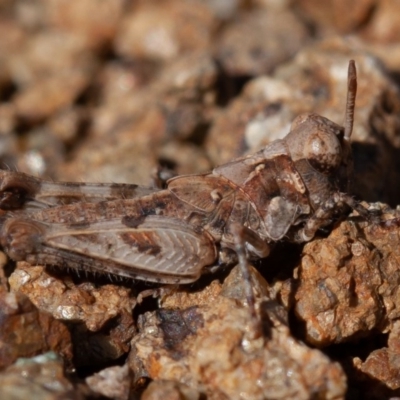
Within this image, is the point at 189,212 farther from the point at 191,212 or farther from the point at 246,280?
the point at 246,280

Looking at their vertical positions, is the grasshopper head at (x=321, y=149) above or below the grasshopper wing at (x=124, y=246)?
above

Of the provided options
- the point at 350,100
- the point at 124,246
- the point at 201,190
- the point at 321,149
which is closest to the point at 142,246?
the point at 124,246

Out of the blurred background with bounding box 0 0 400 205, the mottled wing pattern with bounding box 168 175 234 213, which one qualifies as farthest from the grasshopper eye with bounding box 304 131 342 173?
the blurred background with bounding box 0 0 400 205

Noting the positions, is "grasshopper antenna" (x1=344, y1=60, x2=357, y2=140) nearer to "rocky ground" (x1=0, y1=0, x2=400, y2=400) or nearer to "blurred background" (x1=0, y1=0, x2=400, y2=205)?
"rocky ground" (x1=0, y1=0, x2=400, y2=400)

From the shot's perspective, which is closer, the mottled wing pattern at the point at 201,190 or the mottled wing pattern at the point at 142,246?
the mottled wing pattern at the point at 142,246

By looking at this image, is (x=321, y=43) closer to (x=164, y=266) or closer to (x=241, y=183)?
(x=241, y=183)

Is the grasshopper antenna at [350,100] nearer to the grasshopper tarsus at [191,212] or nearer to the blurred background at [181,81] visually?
the grasshopper tarsus at [191,212]

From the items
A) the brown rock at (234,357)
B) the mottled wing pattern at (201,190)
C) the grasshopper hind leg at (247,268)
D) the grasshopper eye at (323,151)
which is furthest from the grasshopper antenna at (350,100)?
the brown rock at (234,357)

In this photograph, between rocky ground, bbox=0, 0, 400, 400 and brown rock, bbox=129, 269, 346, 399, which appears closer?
brown rock, bbox=129, 269, 346, 399
